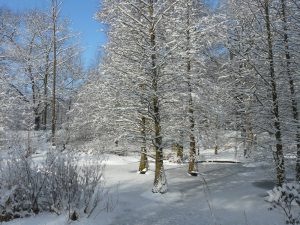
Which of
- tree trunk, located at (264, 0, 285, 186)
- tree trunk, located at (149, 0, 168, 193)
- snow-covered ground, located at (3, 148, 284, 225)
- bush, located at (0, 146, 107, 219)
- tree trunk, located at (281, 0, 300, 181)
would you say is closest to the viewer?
bush, located at (0, 146, 107, 219)

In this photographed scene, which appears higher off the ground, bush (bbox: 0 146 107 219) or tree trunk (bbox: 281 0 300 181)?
tree trunk (bbox: 281 0 300 181)

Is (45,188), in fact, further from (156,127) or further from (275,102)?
(275,102)

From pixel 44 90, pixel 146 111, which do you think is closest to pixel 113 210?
pixel 146 111

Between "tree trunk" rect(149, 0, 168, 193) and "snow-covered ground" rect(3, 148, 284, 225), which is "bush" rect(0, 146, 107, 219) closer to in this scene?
"snow-covered ground" rect(3, 148, 284, 225)

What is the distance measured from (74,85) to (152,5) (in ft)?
82.5

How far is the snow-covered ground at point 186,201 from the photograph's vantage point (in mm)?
8953

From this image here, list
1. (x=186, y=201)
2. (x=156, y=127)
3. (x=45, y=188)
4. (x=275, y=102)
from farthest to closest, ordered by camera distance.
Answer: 1. (x=156, y=127)
2. (x=275, y=102)
3. (x=186, y=201)
4. (x=45, y=188)

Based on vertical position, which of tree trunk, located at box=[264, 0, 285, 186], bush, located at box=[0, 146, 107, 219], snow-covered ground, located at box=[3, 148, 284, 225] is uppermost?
tree trunk, located at box=[264, 0, 285, 186]

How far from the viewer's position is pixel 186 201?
11.5m

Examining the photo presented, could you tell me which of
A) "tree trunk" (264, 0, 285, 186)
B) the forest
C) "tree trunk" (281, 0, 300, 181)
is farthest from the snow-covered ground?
"tree trunk" (281, 0, 300, 181)

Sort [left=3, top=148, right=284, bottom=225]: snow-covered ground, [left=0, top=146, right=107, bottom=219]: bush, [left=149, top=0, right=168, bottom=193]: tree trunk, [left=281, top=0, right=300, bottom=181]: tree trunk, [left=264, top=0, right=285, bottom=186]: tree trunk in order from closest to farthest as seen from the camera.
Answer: [left=0, top=146, right=107, bottom=219]: bush
[left=3, top=148, right=284, bottom=225]: snow-covered ground
[left=281, top=0, right=300, bottom=181]: tree trunk
[left=264, top=0, right=285, bottom=186]: tree trunk
[left=149, top=0, right=168, bottom=193]: tree trunk

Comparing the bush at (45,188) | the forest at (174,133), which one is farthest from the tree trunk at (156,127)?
the bush at (45,188)

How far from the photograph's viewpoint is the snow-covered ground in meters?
8.95

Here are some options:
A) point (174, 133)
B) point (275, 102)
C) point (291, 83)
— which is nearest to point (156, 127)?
point (174, 133)
